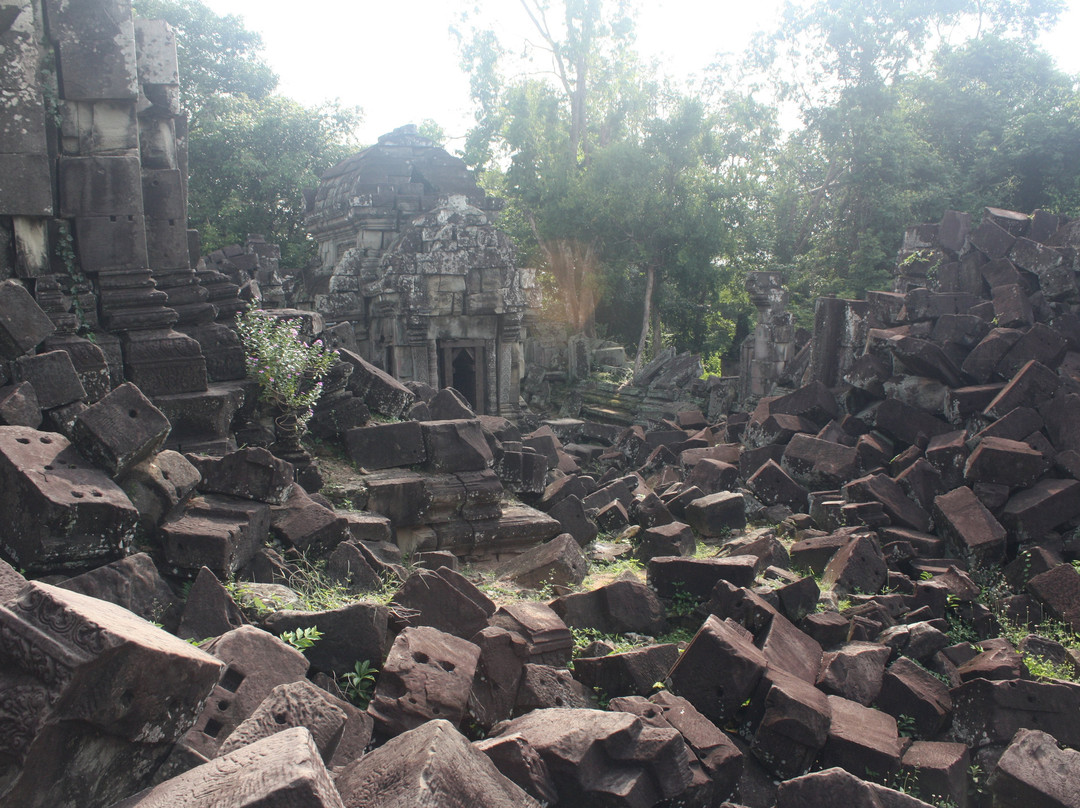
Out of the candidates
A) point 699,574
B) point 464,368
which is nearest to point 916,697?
point 699,574

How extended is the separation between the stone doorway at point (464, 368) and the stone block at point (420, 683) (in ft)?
35.8

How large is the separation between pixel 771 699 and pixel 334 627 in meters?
2.01

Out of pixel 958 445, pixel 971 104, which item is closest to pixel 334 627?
pixel 958 445

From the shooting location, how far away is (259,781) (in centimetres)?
196

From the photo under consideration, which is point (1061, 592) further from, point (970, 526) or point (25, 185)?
point (25, 185)

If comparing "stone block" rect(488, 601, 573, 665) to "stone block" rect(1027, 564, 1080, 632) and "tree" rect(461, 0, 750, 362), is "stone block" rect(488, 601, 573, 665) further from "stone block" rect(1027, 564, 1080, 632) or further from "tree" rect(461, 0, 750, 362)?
"tree" rect(461, 0, 750, 362)

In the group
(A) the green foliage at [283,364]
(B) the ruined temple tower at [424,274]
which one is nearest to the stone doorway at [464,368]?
(B) the ruined temple tower at [424,274]

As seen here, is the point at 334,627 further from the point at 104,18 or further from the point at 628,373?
the point at 628,373

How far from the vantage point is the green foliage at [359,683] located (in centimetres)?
342

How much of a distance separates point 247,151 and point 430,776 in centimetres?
2921

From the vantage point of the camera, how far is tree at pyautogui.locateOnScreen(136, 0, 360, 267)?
27.5 meters

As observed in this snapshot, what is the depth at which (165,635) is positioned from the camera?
2.48 meters

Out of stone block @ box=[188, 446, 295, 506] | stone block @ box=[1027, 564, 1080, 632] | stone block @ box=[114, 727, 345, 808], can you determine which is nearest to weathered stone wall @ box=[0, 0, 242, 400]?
stone block @ box=[188, 446, 295, 506]

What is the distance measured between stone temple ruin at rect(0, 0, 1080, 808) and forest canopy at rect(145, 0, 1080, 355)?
10.0 meters
